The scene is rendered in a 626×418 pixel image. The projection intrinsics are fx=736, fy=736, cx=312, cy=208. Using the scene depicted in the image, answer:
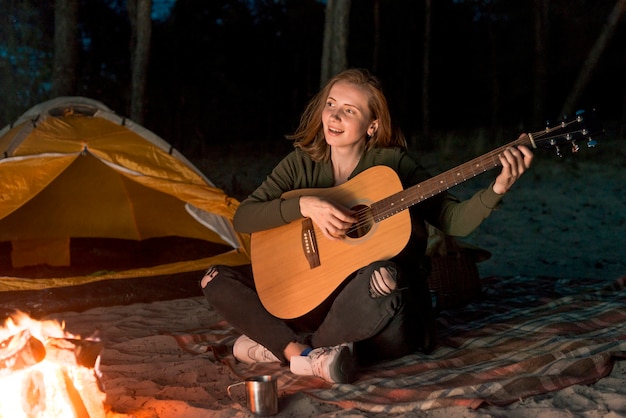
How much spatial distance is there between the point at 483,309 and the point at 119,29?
14.0 m

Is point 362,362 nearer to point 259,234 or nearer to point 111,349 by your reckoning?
point 259,234

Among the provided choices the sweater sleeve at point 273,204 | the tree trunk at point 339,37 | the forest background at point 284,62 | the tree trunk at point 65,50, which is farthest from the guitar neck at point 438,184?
the forest background at point 284,62

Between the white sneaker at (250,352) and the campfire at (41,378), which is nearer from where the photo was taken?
the campfire at (41,378)

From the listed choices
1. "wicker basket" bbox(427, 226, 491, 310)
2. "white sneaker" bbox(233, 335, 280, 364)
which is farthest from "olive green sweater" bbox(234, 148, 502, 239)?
"wicker basket" bbox(427, 226, 491, 310)

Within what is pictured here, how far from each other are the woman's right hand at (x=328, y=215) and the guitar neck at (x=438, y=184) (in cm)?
11

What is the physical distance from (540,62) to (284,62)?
677cm

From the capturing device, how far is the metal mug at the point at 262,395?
230 centimetres

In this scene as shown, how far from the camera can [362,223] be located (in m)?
2.67

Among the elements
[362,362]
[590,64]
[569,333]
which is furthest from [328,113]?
[590,64]

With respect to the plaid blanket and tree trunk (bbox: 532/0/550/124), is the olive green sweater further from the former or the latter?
tree trunk (bbox: 532/0/550/124)

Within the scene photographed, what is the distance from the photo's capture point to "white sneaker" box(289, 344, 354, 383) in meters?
2.52

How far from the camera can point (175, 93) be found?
15.3 m

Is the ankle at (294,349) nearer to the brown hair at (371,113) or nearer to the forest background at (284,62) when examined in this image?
the brown hair at (371,113)

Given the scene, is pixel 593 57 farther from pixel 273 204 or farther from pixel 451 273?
pixel 273 204
